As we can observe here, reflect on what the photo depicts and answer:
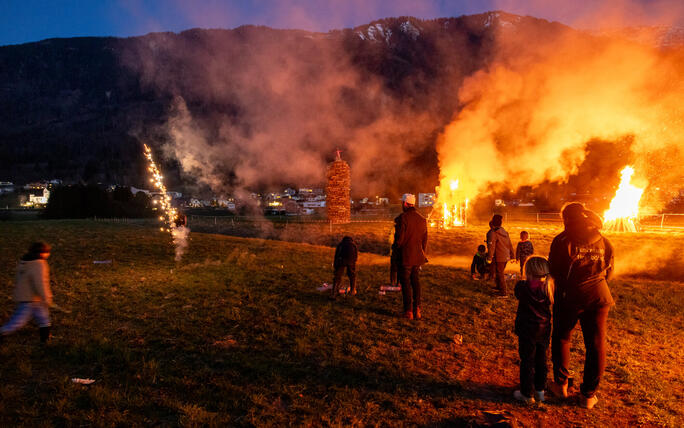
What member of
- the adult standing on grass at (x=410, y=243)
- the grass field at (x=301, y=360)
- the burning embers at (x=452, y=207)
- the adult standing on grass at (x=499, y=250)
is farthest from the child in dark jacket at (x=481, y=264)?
the burning embers at (x=452, y=207)

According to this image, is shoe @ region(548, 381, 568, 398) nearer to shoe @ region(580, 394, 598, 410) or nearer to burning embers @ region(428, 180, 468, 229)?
shoe @ region(580, 394, 598, 410)

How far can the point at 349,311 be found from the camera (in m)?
7.84

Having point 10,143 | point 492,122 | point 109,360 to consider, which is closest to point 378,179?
point 492,122

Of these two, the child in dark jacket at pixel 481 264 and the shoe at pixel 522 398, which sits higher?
the child in dark jacket at pixel 481 264

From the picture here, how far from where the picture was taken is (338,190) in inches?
1056

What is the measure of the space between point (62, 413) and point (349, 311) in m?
5.20

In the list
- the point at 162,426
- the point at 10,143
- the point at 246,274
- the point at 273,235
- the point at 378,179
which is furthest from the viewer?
the point at 10,143

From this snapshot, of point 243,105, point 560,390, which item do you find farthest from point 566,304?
point 243,105

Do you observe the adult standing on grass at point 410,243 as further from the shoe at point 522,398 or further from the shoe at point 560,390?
the shoe at point 560,390

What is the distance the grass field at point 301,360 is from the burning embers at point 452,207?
54.4 ft

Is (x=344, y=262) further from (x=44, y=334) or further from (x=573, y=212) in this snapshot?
(x=44, y=334)

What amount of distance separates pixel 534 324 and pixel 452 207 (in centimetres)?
2447

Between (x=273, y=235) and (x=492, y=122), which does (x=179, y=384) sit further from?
(x=492, y=122)

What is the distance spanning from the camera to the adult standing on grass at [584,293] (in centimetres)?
414
